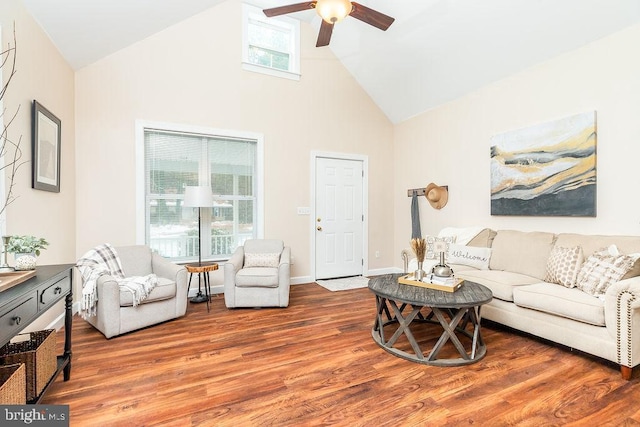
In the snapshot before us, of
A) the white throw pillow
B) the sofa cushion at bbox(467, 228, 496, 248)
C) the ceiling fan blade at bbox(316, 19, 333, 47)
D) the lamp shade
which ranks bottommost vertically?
the white throw pillow

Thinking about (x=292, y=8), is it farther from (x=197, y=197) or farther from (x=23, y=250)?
(x=23, y=250)

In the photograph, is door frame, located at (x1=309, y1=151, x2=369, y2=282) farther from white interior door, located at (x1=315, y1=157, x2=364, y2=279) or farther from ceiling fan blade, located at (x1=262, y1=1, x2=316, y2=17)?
ceiling fan blade, located at (x1=262, y1=1, x2=316, y2=17)

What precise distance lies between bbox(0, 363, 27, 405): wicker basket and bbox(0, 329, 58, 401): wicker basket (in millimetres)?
95

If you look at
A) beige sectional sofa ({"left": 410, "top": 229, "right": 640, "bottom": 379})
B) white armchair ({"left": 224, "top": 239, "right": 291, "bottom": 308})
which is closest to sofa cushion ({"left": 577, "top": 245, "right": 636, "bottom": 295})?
beige sectional sofa ({"left": 410, "top": 229, "right": 640, "bottom": 379})

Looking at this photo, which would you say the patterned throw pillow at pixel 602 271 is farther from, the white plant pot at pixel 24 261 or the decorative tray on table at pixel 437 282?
the white plant pot at pixel 24 261

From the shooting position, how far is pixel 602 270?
2.39m

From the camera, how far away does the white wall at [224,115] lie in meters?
3.55

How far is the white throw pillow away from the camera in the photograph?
347 cm

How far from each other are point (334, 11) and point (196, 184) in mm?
2705

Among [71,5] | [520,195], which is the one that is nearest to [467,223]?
[520,195]

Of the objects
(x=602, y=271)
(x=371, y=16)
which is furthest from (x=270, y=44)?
(x=602, y=271)

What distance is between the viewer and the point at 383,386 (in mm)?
1966

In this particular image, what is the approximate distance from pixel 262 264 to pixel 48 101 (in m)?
2.64

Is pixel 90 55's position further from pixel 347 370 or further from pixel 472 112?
pixel 472 112
